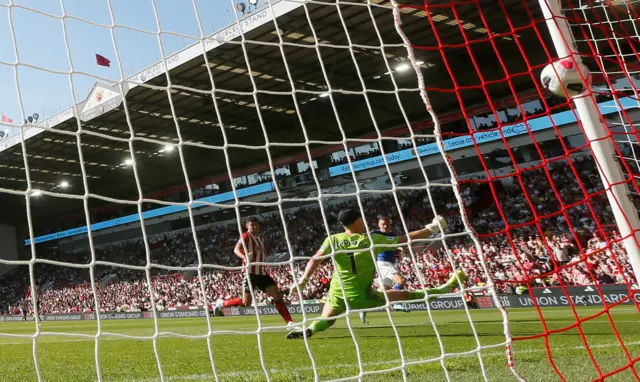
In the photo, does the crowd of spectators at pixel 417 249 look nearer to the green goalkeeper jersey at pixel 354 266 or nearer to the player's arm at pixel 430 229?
the player's arm at pixel 430 229

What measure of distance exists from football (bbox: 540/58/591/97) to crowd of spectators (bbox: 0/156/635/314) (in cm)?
92

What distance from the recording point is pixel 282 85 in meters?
17.2

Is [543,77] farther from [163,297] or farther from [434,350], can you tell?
[163,297]

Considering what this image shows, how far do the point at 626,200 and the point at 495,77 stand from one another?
52.7 ft

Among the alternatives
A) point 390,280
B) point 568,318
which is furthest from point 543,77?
point 568,318

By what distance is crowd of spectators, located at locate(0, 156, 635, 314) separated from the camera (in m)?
11.3

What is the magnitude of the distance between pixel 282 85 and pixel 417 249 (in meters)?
7.18

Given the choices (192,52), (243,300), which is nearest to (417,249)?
(192,52)

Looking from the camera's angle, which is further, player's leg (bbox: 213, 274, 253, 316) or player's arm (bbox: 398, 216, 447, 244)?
player's leg (bbox: 213, 274, 253, 316)

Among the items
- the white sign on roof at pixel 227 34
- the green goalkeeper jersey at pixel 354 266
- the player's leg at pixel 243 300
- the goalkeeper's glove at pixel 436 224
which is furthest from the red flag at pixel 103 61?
the white sign on roof at pixel 227 34

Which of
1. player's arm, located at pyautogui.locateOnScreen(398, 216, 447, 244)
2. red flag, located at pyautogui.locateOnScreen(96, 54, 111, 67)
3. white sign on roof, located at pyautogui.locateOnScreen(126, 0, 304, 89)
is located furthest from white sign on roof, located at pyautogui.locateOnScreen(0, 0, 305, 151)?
player's arm, located at pyautogui.locateOnScreen(398, 216, 447, 244)

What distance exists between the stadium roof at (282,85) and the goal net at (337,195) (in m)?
0.11

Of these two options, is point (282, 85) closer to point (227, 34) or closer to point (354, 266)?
point (227, 34)

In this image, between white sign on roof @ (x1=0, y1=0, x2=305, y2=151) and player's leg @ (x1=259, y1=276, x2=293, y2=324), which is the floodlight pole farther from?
white sign on roof @ (x1=0, y1=0, x2=305, y2=151)
